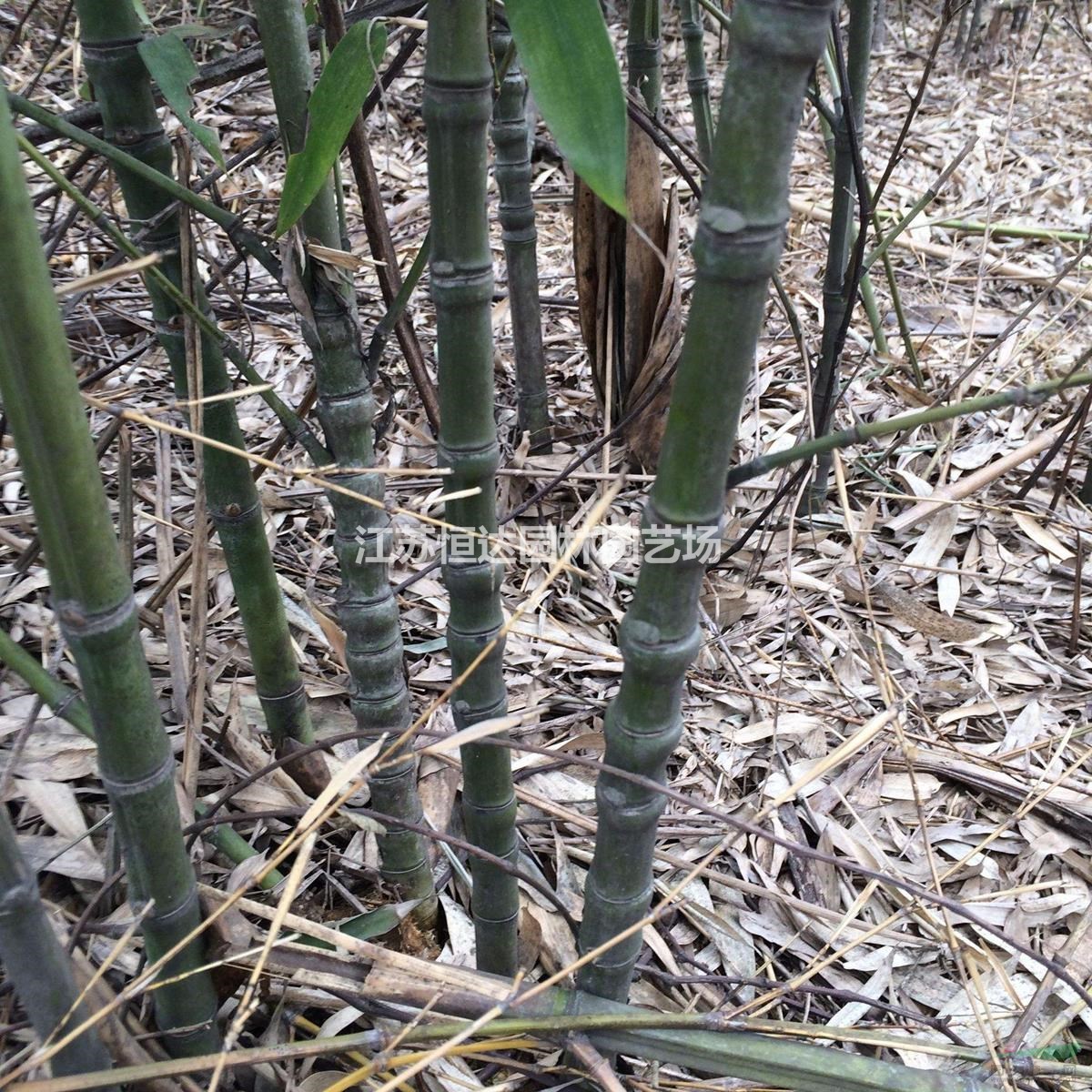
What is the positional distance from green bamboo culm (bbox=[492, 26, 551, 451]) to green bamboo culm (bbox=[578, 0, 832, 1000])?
668 millimetres

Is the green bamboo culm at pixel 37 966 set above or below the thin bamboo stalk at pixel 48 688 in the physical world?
below

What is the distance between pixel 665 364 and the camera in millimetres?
1288

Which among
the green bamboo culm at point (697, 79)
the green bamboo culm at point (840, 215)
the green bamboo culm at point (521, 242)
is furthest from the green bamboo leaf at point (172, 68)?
the green bamboo culm at point (697, 79)

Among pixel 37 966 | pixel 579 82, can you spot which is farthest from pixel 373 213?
pixel 37 966

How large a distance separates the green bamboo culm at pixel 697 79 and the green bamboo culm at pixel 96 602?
3.13 feet

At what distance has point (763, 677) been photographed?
42.9 inches

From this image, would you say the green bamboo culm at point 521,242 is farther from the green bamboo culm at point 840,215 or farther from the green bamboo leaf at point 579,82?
the green bamboo leaf at point 579,82

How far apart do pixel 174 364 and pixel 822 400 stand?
2.25ft

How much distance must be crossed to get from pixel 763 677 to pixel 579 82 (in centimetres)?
78

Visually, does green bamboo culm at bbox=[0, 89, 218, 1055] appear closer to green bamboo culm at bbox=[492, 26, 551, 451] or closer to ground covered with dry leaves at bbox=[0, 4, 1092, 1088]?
ground covered with dry leaves at bbox=[0, 4, 1092, 1088]

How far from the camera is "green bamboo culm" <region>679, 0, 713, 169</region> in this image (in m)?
1.20

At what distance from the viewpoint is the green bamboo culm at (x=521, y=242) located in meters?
1.12

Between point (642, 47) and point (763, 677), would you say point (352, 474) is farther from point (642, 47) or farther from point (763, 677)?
point (642, 47)

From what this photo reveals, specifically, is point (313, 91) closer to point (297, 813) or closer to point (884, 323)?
point (297, 813)
